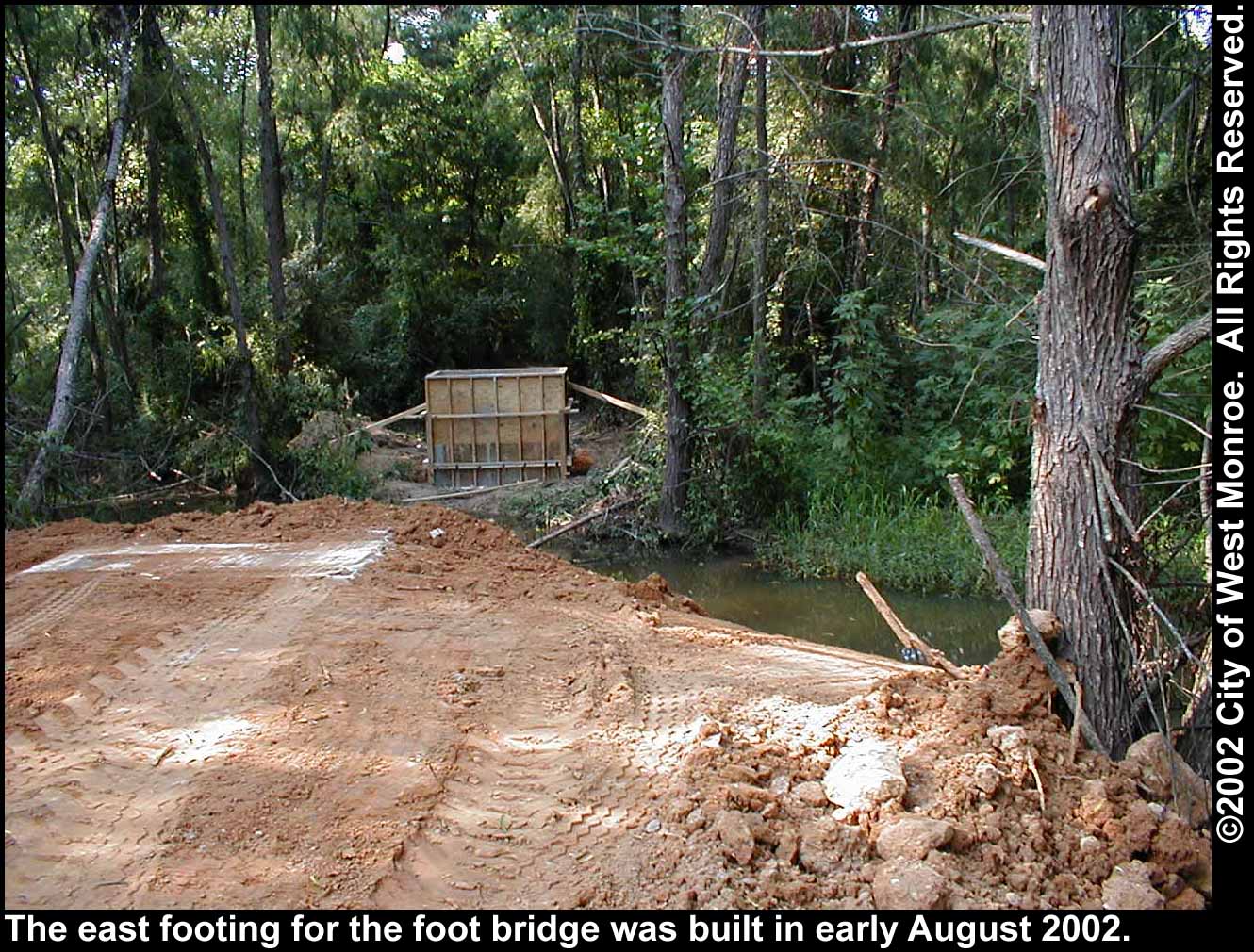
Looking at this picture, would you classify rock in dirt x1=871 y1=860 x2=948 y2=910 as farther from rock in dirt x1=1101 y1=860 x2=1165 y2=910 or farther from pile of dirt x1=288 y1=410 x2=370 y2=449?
pile of dirt x1=288 y1=410 x2=370 y2=449

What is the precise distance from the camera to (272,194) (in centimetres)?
1995

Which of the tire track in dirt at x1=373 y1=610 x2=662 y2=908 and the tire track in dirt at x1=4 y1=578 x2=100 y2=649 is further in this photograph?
the tire track in dirt at x1=4 y1=578 x2=100 y2=649

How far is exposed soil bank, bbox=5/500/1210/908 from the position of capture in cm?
400

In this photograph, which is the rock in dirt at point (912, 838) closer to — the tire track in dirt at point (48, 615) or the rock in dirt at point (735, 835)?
the rock in dirt at point (735, 835)

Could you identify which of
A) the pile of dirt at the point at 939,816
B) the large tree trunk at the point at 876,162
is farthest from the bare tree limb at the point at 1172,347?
the large tree trunk at the point at 876,162

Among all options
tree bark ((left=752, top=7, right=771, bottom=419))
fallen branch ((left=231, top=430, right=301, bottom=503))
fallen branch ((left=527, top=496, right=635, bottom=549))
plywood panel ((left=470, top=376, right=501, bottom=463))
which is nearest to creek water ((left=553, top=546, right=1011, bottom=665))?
fallen branch ((left=527, top=496, right=635, bottom=549))

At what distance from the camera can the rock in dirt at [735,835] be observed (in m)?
4.13

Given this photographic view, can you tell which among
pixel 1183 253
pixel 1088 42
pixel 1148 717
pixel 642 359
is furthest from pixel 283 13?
pixel 1148 717

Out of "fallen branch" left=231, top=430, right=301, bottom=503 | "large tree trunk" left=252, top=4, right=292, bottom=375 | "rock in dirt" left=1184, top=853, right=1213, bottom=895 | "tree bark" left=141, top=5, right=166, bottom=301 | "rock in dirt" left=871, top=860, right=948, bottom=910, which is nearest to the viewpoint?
"rock in dirt" left=871, top=860, right=948, bottom=910

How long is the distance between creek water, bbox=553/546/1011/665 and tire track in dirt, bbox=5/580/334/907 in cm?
571

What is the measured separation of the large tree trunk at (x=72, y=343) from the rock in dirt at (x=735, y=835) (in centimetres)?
1097
